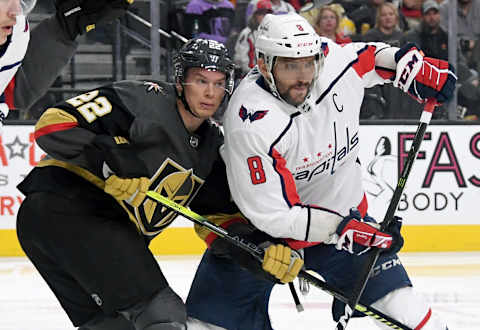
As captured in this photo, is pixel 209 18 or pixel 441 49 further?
pixel 441 49

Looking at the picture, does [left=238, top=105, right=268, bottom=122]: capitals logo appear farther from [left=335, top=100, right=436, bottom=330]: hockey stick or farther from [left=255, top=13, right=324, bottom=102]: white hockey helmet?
[left=335, top=100, right=436, bottom=330]: hockey stick

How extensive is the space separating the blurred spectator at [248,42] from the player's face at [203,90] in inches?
106

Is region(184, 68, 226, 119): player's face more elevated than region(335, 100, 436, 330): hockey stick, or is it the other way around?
region(184, 68, 226, 119): player's face

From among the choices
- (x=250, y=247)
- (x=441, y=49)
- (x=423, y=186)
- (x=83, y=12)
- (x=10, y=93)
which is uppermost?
(x=83, y=12)

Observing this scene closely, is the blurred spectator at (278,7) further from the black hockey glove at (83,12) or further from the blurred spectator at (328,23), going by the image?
the black hockey glove at (83,12)

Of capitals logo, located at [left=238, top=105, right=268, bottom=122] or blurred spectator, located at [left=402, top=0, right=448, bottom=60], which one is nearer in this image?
capitals logo, located at [left=238, top=105, right=268, bottom=122]

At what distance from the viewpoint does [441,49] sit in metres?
5.57

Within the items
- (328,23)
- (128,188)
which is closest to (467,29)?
(328,23)

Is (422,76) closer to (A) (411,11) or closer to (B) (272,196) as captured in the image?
(B) (272,196)

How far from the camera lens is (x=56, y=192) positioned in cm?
260

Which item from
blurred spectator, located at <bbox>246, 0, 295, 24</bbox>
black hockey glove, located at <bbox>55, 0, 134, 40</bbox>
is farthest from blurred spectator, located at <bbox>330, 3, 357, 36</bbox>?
black hockey glove, located at <bbox>55, 0, 134, 40</bbox>

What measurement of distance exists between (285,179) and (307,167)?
0.17m

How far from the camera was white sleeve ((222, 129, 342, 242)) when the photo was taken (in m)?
2.46

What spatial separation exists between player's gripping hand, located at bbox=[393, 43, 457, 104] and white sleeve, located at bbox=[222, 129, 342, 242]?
1.70 feet
